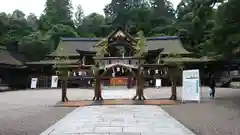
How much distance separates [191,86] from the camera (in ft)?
48.4

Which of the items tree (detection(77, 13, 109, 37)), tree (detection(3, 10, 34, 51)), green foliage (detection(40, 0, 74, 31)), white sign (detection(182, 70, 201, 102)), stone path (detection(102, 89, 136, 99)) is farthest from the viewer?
green foliage (detection(40, 0, 74, 31))

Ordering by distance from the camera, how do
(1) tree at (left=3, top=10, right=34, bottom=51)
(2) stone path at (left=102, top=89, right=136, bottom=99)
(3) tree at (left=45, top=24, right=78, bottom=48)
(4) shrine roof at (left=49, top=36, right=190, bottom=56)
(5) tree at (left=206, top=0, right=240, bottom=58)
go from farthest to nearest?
(3) tree at (left=45, top=24, right=78, bottom=48) < (1) tree at (left=3, top=10, right=34, bottom=51) < (4) shrine roof at (left=49, top=36, right=190, bottom=56) < (2) stone path at (left=102, top=89, right=136, bottom=99) < (5) tree at (left=206, top=0, right=240, bottom=58)

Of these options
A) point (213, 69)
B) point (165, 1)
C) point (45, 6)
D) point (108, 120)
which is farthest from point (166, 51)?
point (45, 6)


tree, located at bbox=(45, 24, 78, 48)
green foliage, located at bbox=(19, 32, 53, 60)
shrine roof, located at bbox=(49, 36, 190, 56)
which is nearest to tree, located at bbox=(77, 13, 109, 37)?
tree, located at bbox=(45, 24, 78, 48)

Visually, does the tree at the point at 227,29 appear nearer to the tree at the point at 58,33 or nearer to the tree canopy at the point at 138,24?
the tree canopy at the point at 138,24

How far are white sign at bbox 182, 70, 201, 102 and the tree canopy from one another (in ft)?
6.88

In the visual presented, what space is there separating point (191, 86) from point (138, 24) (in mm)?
48587

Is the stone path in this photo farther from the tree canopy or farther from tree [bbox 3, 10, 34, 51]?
tree [bbox 3, 10, 34, 51]

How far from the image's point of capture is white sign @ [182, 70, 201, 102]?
47.6ft

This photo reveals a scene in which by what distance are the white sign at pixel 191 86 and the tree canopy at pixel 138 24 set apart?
2.10m

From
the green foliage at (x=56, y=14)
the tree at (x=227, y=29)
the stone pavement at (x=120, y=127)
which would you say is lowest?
the stone pavement at (x=120, y=127)

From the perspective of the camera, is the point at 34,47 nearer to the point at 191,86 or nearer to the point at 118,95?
the point at 118,95

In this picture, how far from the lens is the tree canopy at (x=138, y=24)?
1481cm

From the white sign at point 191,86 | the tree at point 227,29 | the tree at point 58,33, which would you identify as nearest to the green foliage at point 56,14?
the tree at point 58,33
